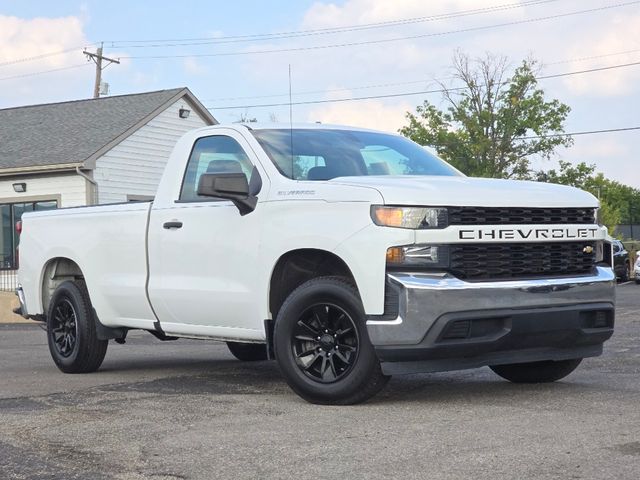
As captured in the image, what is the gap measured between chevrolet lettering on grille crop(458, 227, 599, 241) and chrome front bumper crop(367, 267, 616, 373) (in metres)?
0.27

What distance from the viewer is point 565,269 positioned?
7.14 meters

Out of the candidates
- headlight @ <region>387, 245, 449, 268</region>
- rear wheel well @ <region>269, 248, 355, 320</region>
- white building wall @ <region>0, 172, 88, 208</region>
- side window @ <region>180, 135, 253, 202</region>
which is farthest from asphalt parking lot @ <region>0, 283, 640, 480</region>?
white building wall @ <region>0, 172, 88, 208</region>

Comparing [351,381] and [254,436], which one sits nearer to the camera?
[254,436]

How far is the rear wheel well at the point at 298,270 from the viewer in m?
7.17

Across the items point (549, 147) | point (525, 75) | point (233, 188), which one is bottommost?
point (233, 188)

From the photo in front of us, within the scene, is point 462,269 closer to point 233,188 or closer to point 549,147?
point 233,188

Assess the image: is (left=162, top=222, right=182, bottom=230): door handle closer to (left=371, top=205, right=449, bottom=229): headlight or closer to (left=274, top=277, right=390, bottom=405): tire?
→ (left=274, top=277, right=390, bottom=405): tire

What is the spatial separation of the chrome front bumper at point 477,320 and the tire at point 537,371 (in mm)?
755

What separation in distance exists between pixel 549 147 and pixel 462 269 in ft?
181

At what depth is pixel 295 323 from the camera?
7066 millimetres

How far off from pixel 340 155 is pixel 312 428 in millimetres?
2475

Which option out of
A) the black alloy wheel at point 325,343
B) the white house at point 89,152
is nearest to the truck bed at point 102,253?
the black alloy wheel at point 325,343

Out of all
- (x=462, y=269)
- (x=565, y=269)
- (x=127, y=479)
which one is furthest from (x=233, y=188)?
(x=127, y=479)

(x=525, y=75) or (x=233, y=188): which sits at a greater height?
(x=525, y=75)
